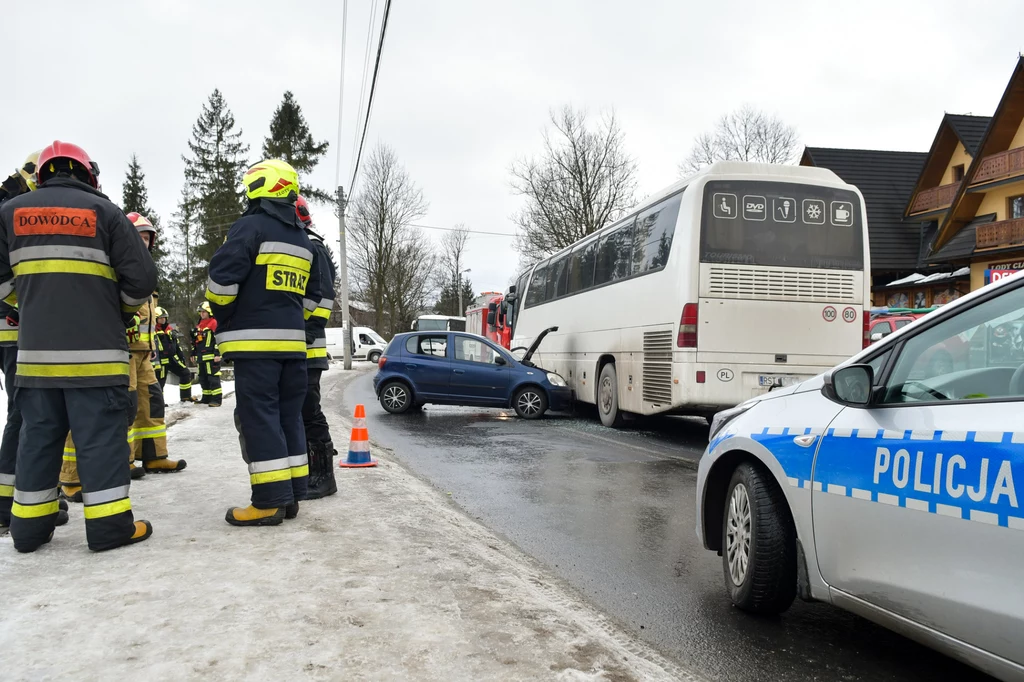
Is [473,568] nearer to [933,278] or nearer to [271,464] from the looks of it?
[271,464]

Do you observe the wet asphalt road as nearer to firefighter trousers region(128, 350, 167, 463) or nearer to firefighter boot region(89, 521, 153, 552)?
firefighter boot region(89, 521, 153, 552)

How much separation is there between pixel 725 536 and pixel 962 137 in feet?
127

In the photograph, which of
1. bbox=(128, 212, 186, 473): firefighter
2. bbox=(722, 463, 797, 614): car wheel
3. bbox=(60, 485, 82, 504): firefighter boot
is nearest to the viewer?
bbox=(722, 463, 797, 614): car wheel

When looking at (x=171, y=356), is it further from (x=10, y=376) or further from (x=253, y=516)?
(x=253, y=516)

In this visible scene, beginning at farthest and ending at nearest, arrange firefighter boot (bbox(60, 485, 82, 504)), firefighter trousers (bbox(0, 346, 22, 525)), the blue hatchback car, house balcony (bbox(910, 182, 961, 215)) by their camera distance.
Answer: house balcony (bbox(910, 182, 961, 215)) → the blue hatchback car → firefighter boot (bbox(60, 485, 82, 504)) → firefighter trousers (bbox(0, 346, 22, 525))

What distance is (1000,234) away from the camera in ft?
99.8

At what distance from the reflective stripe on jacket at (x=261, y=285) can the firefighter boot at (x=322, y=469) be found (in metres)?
1.07

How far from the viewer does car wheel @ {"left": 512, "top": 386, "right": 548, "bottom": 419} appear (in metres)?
14.2

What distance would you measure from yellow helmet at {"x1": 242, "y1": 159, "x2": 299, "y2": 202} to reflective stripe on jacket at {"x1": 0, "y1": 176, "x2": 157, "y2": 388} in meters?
0.96

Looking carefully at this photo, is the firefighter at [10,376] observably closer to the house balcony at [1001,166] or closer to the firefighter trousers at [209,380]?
the firefighter trousers at [209,380]

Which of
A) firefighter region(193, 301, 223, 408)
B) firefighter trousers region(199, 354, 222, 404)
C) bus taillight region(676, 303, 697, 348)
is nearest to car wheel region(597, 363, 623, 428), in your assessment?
bus taillight region(676, 303, 697, 348)

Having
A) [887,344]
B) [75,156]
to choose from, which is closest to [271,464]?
[75,156]

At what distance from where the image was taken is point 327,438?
592cm

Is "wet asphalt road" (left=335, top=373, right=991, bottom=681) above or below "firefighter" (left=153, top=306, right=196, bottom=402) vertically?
below
